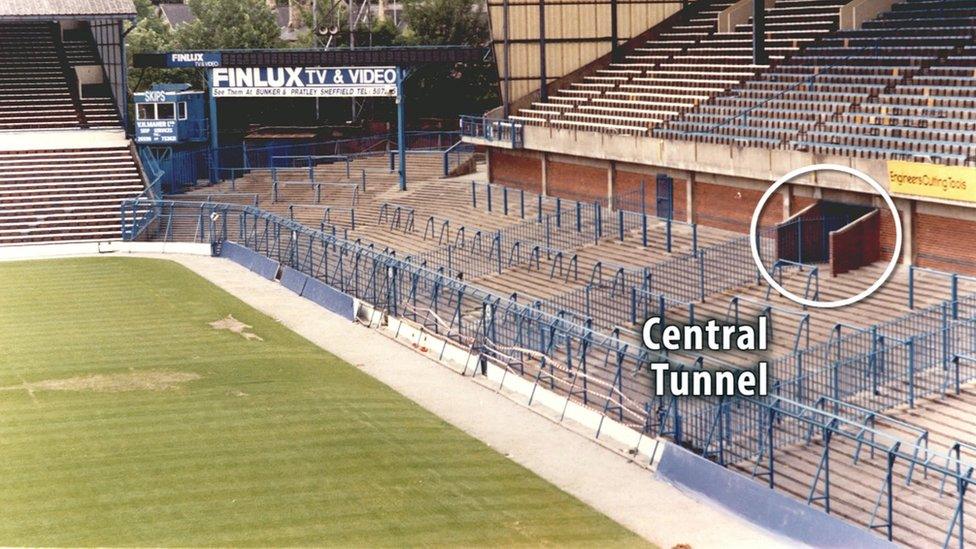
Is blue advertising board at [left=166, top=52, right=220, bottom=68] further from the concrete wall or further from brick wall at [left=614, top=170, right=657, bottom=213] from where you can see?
brick wall at [left=614, top=170, right=657, bottom=213]

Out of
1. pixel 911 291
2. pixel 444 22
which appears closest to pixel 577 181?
pixel 911 291

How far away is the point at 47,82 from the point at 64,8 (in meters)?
4.60

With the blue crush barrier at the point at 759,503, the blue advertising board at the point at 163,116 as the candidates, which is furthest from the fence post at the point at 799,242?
the blue advertising board at the point at 163,116

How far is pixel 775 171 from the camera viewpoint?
41.5 metres

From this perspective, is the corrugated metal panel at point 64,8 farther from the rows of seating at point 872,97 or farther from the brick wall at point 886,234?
the brick wall at point 886,234

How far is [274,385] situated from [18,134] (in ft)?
108

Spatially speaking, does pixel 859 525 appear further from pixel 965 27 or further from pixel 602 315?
pixel 965 27

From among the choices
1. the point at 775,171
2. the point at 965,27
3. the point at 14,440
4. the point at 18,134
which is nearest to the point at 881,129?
the point at 775,171

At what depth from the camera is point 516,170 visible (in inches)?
2237

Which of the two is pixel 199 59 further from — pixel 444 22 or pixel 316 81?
pixel 444 22

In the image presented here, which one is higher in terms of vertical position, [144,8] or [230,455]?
[144,8]

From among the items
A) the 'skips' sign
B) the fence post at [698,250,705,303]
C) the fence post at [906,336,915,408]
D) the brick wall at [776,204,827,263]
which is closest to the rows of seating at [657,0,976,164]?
the brick wall at [776,204,827,263]

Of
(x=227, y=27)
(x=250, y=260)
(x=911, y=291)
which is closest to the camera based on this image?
(x=911, y=291)

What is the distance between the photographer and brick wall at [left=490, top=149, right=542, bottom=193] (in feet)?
182
